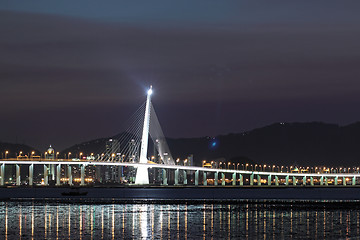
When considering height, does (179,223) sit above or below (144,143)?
below

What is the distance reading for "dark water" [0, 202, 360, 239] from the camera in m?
43.5

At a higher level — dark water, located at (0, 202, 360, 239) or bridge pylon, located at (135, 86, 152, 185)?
bridge pylon, located at (135, 86, 152, 185)

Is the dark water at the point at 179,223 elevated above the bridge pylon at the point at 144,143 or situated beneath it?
situated beneath

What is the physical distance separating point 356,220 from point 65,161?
99710mm

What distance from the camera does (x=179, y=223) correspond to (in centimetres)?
5078

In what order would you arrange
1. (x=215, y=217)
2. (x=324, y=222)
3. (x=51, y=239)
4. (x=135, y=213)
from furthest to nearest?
1. (x=135, y=213)
2. (x=215, y=217)
3. (x=324, y=222)
4. (x=51, y=239)

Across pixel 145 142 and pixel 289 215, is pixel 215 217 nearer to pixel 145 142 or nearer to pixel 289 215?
pixel 289 215

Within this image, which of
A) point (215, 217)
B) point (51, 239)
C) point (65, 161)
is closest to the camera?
point (51, 239)

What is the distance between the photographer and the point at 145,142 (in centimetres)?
12775

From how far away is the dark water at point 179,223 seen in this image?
43.5 metres

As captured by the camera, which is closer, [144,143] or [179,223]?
[179,223]

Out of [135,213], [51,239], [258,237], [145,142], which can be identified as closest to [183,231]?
[258,237]

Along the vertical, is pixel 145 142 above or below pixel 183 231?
above

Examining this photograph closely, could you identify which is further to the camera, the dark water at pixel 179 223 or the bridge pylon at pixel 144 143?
the bridge pylon at pixel 144 143
